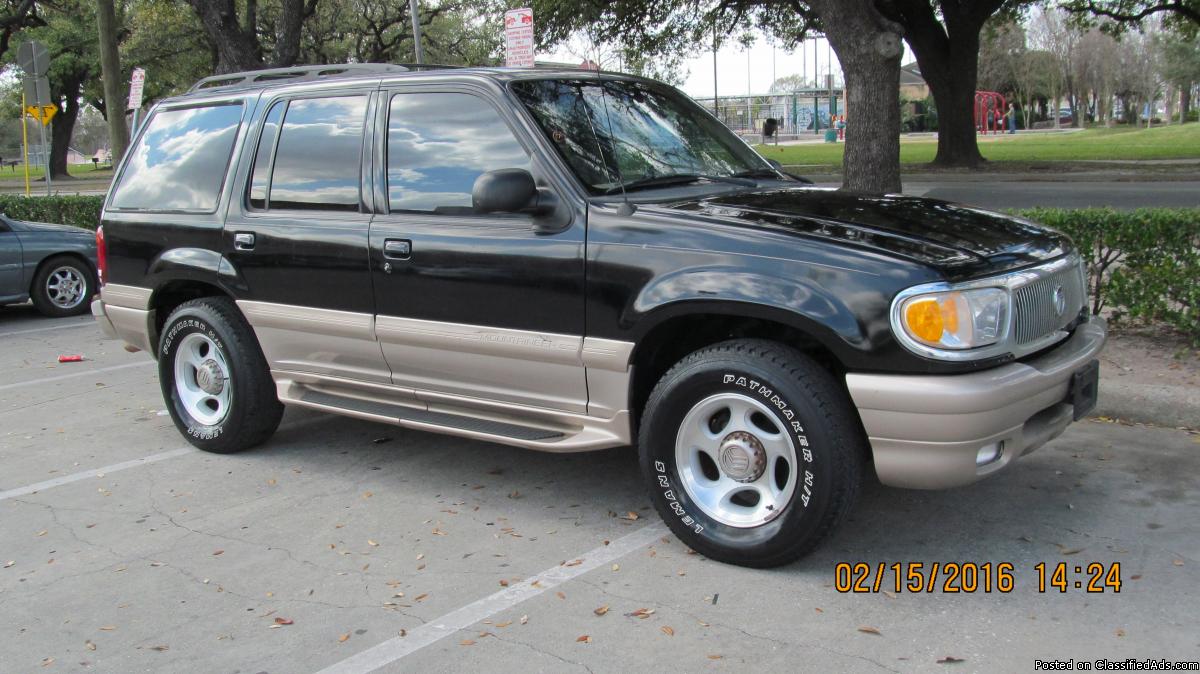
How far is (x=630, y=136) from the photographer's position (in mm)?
4922

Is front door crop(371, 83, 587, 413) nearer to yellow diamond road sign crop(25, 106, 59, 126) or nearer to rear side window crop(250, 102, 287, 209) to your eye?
rear side window crop(250, 102, 287, 209)

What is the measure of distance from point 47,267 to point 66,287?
0.30m

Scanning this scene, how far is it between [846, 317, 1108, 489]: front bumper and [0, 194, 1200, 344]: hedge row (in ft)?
10.5

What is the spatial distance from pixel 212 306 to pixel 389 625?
8.79 ft

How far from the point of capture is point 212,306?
18.8ft

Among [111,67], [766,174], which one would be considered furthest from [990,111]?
[766,174]

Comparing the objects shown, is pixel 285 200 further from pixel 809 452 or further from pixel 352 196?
pixel 809 452

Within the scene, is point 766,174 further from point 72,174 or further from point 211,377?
point 72,174

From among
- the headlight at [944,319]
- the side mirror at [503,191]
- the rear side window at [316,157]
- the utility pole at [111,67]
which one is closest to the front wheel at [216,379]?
the rear side window at [316,157]

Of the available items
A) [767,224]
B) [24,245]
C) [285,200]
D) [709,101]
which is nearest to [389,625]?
[767,224]

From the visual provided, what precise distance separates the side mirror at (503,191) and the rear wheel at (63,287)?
28.7ft

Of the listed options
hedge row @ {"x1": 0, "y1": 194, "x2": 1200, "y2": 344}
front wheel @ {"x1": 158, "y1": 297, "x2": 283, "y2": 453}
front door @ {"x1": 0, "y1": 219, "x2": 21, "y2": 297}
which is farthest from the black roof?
front door @ {"x1": 0, "y1": 219, "x2": 21, "y2": 297}

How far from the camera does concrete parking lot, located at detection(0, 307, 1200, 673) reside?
3498mm

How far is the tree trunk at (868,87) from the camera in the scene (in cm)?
863
